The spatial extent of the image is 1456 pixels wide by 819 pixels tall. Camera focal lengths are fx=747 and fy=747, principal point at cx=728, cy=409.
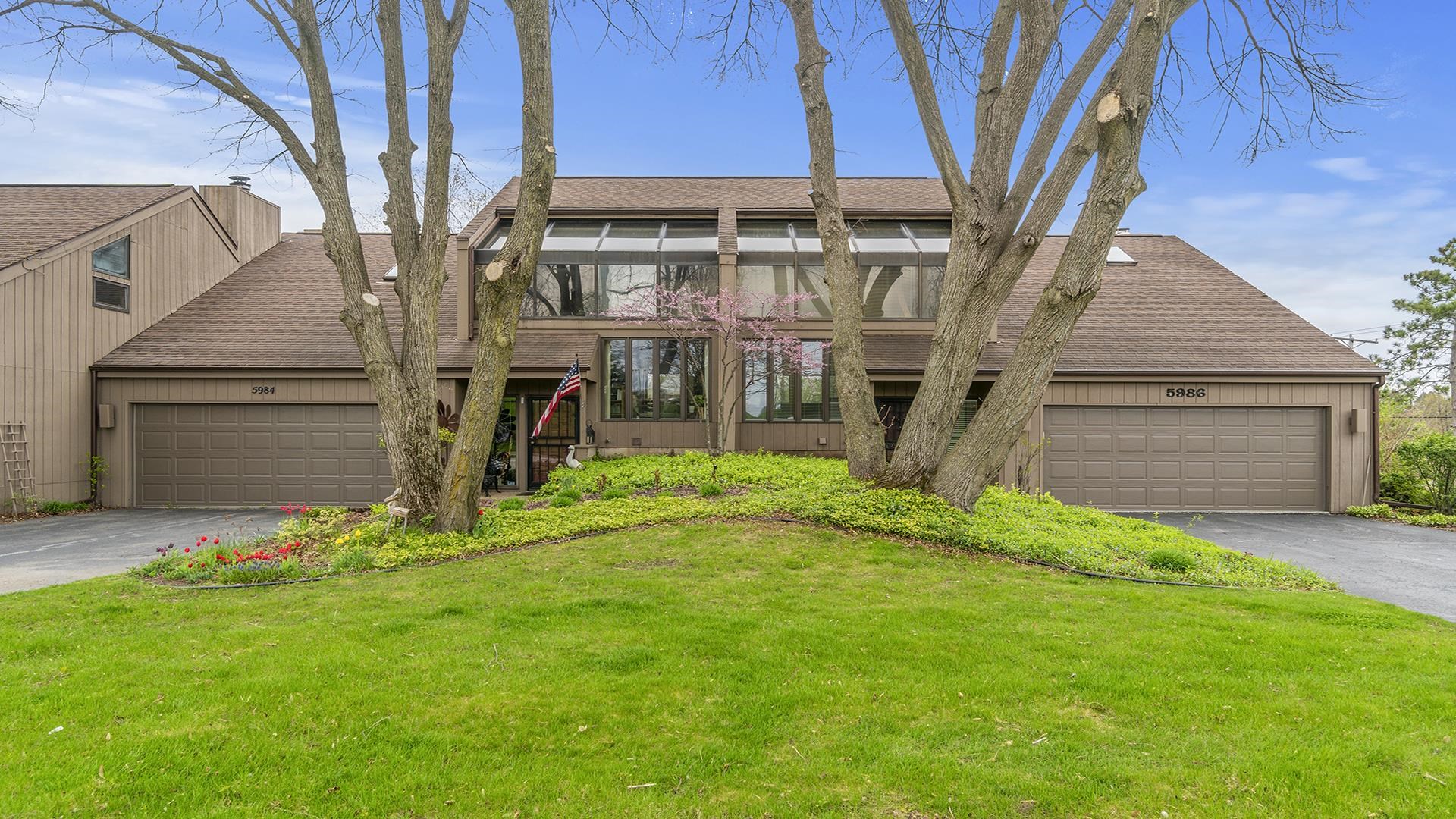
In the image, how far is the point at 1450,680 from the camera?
13.2ft

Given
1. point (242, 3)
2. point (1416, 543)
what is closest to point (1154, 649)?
point (1416, 543)

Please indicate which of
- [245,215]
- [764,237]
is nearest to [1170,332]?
[764,237]

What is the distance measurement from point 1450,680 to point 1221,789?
2256 millimetres

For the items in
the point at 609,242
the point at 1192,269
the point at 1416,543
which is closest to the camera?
the point at 1416,543

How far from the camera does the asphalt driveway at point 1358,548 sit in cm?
696

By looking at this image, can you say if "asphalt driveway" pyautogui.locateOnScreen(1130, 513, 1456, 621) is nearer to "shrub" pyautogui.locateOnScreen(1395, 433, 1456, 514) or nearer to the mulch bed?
"shrub" pyautogui.locateOnScreen(1395, 433, 1456, 514)

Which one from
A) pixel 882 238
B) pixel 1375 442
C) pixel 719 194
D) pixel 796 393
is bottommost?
pixel 1375 442

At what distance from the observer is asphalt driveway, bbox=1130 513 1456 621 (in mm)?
6965

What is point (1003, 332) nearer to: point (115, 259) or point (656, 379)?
point (656, 379)

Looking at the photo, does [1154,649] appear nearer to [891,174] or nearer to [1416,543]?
[1416,543]

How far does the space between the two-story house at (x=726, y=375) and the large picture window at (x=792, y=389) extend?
0.03 metres

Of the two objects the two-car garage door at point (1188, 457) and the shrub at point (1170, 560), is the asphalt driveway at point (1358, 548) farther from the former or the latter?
the shrub at point (1170, 560)

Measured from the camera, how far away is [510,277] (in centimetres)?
793

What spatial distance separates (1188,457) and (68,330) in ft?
66.4
